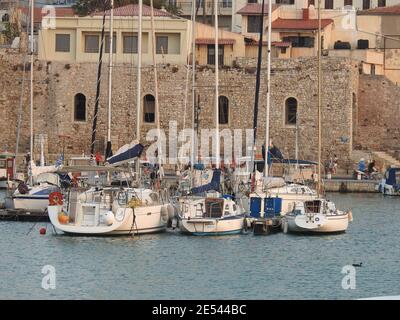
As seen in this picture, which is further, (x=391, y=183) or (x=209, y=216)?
(x=391, y=183)

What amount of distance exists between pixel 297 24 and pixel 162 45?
667 cm

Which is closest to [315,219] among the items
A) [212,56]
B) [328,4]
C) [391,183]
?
[391,183]

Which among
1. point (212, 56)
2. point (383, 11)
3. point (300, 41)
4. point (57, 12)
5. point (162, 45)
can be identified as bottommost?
point (212, 56)

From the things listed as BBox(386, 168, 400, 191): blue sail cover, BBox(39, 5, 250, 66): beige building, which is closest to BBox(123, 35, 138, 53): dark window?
BBox(39, 5, 250, 66): beige building

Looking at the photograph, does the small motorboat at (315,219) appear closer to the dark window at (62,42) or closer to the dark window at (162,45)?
the dark window at (162,45)

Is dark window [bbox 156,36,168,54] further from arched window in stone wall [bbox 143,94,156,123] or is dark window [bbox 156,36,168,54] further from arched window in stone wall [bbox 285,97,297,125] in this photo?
arched window in stone wall [bbox 285,97,297,125]

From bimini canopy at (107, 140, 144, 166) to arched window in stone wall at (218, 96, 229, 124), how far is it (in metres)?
18.4

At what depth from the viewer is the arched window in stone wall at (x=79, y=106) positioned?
6056cm

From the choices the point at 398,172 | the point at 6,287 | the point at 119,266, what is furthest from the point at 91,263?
the point at 398,172

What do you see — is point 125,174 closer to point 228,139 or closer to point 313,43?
point 228,139

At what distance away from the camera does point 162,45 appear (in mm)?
59719

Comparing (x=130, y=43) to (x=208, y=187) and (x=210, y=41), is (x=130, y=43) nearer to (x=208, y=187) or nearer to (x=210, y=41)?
(x=210, y=41)

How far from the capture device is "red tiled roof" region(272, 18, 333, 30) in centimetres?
6356

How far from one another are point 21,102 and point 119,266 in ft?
72.2
